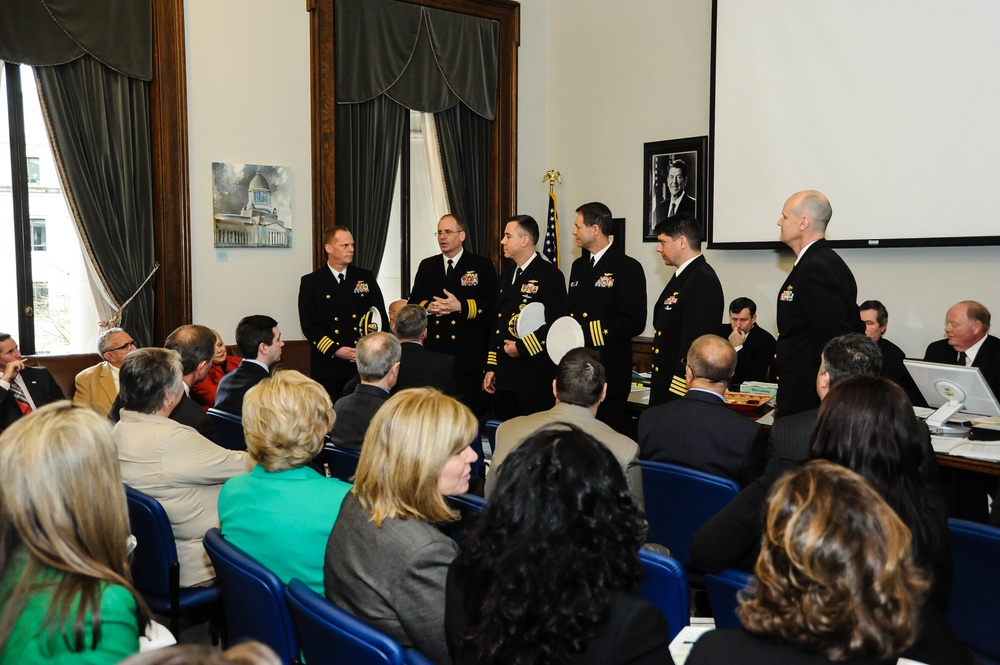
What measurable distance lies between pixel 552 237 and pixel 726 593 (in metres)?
6.15

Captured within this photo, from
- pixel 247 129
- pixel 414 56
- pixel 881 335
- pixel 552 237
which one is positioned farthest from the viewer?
pixel 552 237

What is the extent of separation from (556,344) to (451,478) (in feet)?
9.50

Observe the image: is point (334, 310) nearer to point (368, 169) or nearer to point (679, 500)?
point (368, 169)

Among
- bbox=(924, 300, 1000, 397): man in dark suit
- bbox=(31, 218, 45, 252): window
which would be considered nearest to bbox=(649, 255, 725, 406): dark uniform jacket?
bbox=(924, 300, 1000, 397): man in dark suit

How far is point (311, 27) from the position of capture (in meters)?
6.69

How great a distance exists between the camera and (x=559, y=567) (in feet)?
4.58

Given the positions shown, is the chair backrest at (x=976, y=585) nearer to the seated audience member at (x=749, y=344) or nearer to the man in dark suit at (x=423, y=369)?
the man in dark suit at (x=423, y=369)

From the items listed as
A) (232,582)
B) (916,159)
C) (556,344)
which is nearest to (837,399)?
(232,582)

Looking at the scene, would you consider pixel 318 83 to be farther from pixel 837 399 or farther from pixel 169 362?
pixel 837 399

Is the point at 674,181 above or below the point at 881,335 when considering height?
above

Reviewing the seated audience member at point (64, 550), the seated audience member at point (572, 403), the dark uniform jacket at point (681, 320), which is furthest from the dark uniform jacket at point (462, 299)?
the seated audience member at point (64, 550)

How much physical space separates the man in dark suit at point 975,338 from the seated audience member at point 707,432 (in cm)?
265

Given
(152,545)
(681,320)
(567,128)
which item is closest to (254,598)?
(152,545)

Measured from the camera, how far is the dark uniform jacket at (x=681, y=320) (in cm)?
425
